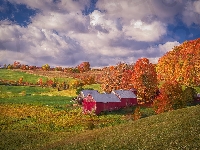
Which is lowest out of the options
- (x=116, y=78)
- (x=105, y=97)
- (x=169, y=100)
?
(x=169, y=100)

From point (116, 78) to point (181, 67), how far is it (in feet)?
138

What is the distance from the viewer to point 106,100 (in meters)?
79.3

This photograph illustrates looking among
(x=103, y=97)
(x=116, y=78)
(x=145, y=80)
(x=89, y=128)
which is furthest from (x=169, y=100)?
(x=116, y=78)

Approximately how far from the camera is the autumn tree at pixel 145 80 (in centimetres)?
8825

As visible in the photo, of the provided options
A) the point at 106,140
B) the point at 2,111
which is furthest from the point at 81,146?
the point at 2,111

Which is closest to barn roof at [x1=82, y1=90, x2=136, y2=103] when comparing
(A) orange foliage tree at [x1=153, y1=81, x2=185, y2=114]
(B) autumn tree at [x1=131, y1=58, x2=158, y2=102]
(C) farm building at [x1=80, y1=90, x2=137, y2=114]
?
(C) farm building at [x1=80, y1=90, x2=137, y2=114]

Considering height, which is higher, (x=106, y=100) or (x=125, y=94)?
(x=125, y=94)

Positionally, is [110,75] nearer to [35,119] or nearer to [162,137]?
[35,119]

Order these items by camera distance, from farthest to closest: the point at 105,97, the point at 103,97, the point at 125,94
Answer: the point at 125,94 → the point at 105,97 → the point at 103,97

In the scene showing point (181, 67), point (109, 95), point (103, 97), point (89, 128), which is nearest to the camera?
point (89, 128)

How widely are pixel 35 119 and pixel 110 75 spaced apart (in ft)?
127

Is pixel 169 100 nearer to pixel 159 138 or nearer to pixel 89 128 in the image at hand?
pixel 89 128

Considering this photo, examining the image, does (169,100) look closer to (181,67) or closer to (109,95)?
(109,95)

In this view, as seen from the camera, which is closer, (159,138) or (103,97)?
(159,138)
